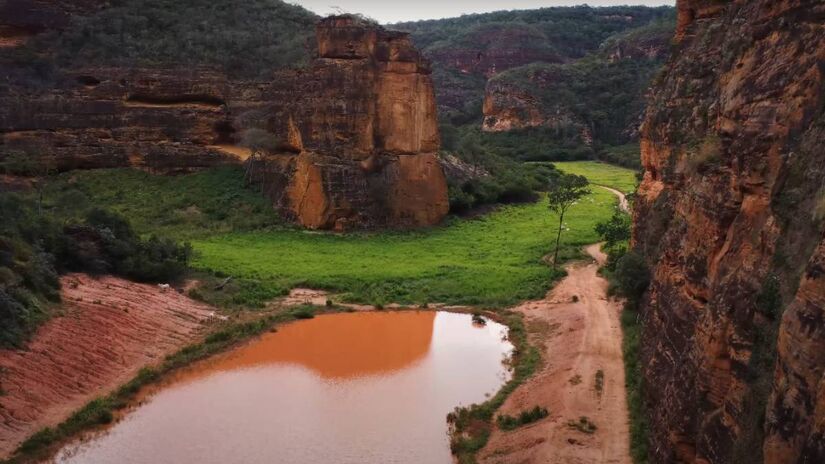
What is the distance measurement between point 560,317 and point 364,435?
960 centimetres

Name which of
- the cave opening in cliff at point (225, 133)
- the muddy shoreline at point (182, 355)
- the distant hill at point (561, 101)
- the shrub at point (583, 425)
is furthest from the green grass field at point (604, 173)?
the shrub at point (583, 425)

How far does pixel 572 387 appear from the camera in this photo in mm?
16812

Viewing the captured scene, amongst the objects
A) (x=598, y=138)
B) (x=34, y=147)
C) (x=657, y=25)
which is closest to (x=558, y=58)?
(x=657, y=25)

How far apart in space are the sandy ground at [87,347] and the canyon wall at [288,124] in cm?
1325

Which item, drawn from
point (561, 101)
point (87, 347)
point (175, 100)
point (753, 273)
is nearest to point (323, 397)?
point (87, 347)

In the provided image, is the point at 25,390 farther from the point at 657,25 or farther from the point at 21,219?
the point at 657,25

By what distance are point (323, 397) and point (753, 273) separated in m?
11.0

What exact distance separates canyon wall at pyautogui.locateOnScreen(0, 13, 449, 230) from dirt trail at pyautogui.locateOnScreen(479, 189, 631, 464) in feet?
42.8

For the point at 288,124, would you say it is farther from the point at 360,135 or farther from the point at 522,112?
the point at 522,112

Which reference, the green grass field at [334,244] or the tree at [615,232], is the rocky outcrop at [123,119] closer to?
the green grass field at [334,244]

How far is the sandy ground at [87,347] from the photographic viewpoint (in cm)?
1559

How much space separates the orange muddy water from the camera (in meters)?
14.5

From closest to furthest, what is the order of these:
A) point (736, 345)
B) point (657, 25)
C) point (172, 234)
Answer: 1. point (736, 345)
2. point (172, 234)
3. point (657, 25)

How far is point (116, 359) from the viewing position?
18938 millimetres
